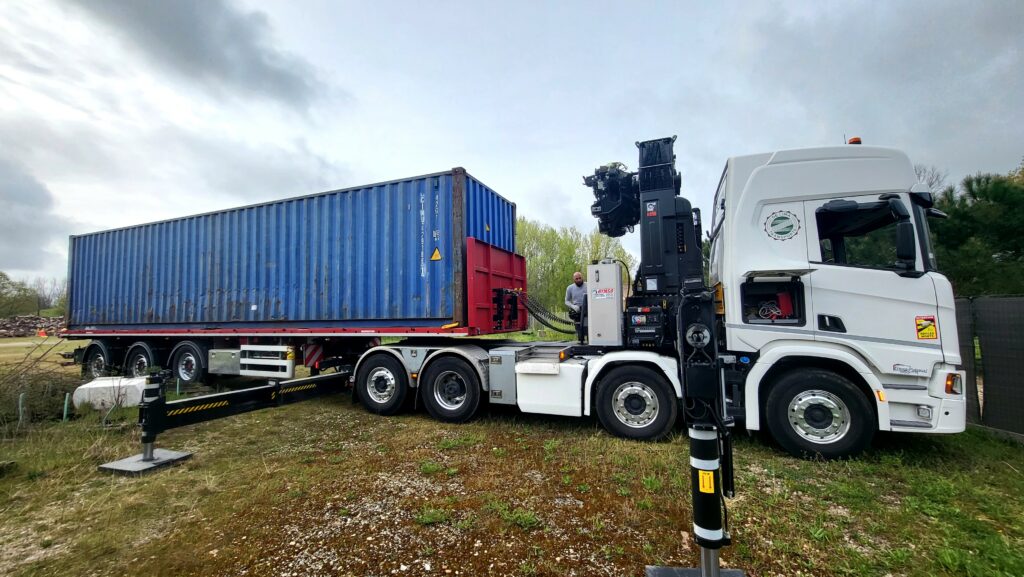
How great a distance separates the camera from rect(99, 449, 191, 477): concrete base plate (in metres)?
4.34

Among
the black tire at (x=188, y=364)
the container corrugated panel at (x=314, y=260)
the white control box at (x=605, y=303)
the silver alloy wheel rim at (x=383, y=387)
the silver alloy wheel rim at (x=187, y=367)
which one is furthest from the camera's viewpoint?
the silver alloy wheel rim at (x=187, y=367)

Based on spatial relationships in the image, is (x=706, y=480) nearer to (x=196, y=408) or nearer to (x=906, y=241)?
(x=906, y=241)

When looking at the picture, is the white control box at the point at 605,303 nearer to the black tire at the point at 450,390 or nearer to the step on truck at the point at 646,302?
the step on truck at the point at 646,302

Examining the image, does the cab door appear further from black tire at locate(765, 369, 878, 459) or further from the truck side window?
black tire at locate(765, 369, 878, 459)

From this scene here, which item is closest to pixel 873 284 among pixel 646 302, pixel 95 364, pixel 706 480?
pixel 646 302

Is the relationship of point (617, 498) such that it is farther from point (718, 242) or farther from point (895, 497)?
point (718, 242)

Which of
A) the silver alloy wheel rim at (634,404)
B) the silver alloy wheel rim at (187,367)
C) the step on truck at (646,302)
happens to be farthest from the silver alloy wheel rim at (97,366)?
the silver alloy wheel rim at (634,404)

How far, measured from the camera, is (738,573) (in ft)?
8.00

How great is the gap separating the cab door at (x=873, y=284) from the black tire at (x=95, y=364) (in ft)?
46.8

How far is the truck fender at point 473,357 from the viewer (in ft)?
19.8

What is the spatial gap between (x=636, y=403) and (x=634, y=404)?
27 millimetres

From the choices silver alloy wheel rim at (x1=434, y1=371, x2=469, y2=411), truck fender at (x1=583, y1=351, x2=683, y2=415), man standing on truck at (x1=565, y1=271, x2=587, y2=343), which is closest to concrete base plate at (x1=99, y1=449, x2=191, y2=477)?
silver alloy wheel rim at (x1=434, y1=371, x2=469, y2=411)

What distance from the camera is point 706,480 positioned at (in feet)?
7.19

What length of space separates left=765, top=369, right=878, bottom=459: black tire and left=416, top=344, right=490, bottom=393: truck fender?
3433mm
